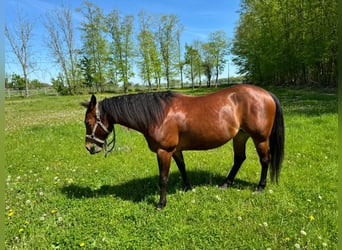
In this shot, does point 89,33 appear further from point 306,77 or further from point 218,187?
point 218,187

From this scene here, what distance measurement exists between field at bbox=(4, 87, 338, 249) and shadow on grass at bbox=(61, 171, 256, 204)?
0.02m

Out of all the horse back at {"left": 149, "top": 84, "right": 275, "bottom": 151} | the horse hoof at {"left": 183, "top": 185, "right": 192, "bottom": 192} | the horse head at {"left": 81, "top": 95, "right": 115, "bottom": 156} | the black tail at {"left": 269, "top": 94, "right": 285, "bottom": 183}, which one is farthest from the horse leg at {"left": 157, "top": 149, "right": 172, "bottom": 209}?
the black tail at {"left": 269, "top": 94, "right": 285, "bottom": 183}

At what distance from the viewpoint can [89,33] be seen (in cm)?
4478

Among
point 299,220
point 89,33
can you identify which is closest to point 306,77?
point 299,220

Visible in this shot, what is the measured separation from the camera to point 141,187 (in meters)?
4.91

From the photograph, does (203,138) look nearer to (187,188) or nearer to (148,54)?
(187,188)

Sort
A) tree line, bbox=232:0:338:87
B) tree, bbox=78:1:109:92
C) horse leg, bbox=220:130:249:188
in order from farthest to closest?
1. tree, bbox=78:1:109:92
2. tree line, bbox=232:0:338:87
3. horse leg, bbox=220:130:249:188

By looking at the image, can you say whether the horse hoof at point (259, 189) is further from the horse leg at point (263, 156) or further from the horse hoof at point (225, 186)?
the horse hoof at point (225, 186)

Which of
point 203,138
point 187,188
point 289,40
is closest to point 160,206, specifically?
point 187,188

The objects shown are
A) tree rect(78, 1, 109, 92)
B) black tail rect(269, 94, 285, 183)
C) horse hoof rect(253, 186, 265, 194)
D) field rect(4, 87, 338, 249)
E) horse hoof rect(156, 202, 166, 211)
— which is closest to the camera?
field rect(4, 87, 338, 249)

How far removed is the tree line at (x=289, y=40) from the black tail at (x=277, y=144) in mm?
13242

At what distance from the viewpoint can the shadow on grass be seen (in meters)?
4.59

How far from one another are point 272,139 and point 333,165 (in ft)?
5.38

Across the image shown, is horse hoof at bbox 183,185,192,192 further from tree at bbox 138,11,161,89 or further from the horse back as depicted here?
tree at bbox 138,11,161,89
